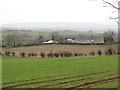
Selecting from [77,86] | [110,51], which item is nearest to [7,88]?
[77,86]

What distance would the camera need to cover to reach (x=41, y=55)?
238ft

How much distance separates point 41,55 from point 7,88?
5258 centimetres


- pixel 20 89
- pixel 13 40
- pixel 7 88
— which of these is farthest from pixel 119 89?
pixel 13 40

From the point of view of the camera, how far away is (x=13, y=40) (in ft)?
393

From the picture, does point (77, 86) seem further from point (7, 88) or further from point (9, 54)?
point (9, 54)

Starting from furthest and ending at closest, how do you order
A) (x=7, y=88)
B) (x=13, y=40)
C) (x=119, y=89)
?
(x=13, y=40)
(x=7, y=88)
(x=119, y=89)

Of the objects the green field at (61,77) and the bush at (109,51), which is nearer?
the green field at (61,77)

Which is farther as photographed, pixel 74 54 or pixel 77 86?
pixel 74 54

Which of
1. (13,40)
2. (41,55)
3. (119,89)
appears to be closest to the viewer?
(119,89)

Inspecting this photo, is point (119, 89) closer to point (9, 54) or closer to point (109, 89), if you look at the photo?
point (109, 89)

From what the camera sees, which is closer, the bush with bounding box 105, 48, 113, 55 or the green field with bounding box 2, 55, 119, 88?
the green field with bounding box 2, 55, 119, 88

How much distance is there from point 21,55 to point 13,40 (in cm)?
4902

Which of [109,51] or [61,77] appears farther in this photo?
[109,51]

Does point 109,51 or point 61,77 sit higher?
point 61,77
